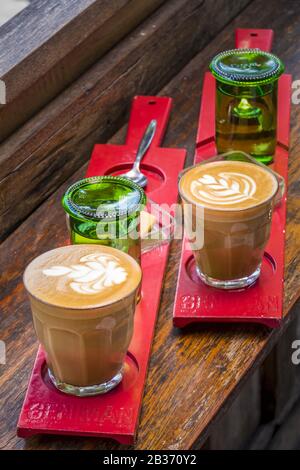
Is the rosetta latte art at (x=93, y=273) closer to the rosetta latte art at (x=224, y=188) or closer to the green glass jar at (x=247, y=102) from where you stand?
the rosetta latte art at (x=224, y=188)

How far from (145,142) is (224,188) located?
420 millimetres

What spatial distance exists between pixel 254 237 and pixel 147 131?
50 centimetres

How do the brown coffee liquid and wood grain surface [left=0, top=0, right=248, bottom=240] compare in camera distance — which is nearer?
the brown coffee liquid

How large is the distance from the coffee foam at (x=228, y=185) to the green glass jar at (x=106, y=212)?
0.09 meters

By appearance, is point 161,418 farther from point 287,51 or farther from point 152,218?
point 287,51

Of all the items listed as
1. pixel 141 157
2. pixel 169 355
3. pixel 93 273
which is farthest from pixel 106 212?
pixel 141 157

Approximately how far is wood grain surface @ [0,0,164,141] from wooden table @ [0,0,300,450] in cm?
16

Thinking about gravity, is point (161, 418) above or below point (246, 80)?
below

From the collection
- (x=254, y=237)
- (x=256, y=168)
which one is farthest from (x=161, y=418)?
(x=256, y=168)

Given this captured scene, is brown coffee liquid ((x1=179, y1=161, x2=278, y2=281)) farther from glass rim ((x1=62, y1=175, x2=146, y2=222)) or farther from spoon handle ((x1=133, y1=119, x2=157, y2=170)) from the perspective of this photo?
spoon handle ((x1=133, y1=119, x2=157, y2=170))

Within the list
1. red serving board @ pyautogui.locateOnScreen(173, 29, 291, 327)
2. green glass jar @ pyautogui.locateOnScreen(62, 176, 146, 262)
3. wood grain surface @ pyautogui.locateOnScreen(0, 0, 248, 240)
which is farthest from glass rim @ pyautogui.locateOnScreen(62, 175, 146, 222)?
wood grain surface @ pyautogui.locateOnScreen(0, 0, 248, 240)

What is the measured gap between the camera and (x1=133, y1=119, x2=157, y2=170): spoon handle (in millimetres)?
1679

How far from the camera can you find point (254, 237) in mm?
1329
